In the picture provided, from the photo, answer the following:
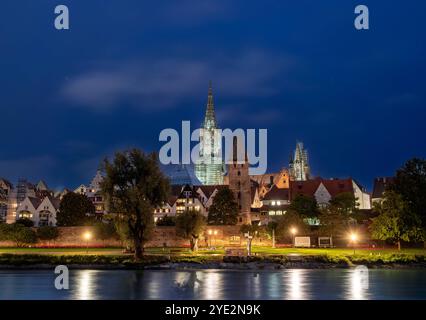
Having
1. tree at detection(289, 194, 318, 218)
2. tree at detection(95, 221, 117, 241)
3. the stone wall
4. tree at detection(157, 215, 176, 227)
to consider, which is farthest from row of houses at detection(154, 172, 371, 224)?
tree at detection(95, 221, 117, 241)

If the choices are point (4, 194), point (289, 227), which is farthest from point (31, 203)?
point (289, 227)

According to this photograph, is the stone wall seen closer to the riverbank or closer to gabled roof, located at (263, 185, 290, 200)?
the riverbank

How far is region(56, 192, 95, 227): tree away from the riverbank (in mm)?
33699

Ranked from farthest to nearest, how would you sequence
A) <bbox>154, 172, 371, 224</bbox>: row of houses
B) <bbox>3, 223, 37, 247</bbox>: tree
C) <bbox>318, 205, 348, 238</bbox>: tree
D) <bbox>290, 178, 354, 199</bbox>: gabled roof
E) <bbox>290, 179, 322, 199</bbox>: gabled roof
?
1. <bbox>290, 179, 322, 199</bbox>: gabled roof
2. <bbox>290, 178, 354, 199</bbox>: gabled roof
3. <bbox>154, 172, 371, 224</bbox>: row of houses
4. <bbox>3, 223, 37, 247</bbox>: tree
5. <bbox>318, 205, 348, 238</bbox>: tree

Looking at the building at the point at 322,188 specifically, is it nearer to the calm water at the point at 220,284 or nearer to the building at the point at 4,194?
the calm water at the point at 220,284

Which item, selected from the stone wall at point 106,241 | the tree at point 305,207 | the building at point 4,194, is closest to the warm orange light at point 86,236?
the stone wall at point 106,241

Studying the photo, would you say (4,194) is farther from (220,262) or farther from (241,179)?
(220,262)

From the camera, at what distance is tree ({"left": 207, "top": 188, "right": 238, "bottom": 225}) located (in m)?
97.6

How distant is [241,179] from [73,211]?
1833 inches

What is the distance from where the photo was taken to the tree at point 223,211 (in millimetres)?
97625
